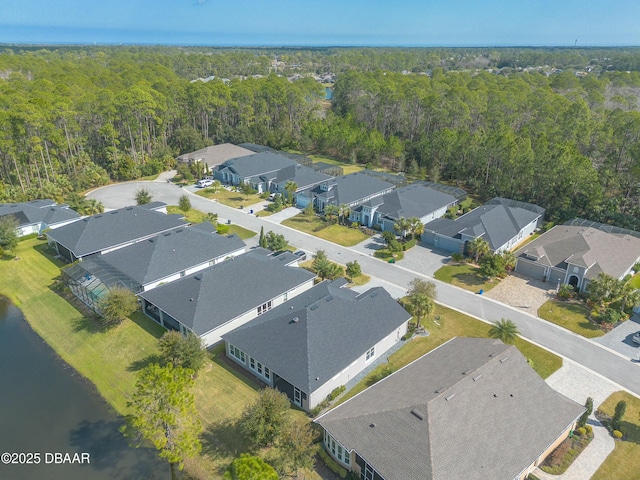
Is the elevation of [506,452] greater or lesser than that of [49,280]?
greater

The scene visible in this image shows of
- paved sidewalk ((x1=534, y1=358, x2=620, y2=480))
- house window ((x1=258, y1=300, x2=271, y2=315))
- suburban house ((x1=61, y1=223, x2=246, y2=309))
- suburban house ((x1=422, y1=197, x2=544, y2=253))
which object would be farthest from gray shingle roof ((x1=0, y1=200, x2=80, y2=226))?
paved sidewalk ((x1=534, y1=358, x2=620, y2=480))

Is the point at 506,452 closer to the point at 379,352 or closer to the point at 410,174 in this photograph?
the point at 379,352

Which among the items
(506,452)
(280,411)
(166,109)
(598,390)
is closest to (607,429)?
(598,390)

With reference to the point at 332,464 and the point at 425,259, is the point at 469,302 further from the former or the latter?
the point at 332,464

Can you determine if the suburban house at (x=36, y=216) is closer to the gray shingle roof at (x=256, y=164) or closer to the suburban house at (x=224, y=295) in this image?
the suburban house at (x=224, y=295)

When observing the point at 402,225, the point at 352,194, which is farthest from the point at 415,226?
the point at 352,194

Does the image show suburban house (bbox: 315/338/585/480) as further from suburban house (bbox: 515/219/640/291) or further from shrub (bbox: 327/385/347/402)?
suburban house (bbox: 515/219/640/291)

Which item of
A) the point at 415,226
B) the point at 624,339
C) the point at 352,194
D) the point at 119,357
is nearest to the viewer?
the point at 119,357
